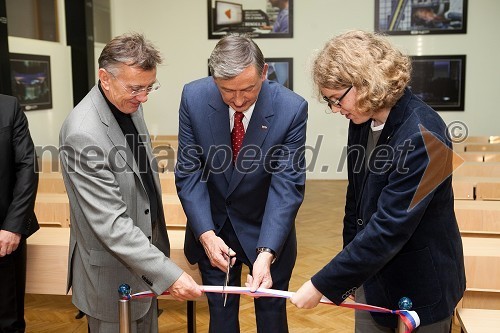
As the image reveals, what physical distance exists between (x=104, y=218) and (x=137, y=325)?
0.60 meters

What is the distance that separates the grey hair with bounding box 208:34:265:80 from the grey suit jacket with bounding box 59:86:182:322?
452 mm

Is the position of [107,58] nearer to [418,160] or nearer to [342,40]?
[342,40]

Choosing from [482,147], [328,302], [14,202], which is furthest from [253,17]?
[328,302]

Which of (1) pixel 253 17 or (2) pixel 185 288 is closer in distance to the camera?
(2) pixel 185 288

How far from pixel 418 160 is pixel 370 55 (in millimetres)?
368

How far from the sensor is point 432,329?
6.22ft

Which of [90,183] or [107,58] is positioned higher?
[107,58]

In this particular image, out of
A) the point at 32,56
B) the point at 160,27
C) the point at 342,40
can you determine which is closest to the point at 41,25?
the point at 32,56

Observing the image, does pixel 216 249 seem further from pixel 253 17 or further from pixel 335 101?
pixel 253 17

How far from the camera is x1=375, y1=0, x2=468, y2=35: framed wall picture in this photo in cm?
1005

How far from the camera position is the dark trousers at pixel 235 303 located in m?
2.41

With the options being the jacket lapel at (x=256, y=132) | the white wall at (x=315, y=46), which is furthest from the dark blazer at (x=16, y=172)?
the white wall at (x=315, y=46)

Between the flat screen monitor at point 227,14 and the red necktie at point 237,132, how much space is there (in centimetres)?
841

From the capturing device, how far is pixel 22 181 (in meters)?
3.02
